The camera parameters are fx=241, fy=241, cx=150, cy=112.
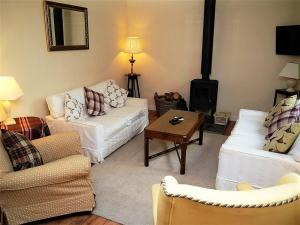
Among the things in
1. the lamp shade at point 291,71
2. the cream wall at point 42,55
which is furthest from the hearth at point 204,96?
the cream wall at point 42,55

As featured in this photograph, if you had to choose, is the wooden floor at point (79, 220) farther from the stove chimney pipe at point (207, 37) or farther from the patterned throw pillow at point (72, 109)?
the stove chimney pipe at point (207, 37)

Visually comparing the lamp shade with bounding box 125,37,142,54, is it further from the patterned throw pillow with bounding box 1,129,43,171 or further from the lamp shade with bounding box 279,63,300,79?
the patterned throw pillow with bounding box 1,129,43,171

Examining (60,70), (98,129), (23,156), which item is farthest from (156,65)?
(23,156)

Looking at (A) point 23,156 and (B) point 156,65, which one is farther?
(B) point 156,65

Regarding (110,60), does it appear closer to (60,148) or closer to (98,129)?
(98,129)

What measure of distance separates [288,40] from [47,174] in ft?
12.6

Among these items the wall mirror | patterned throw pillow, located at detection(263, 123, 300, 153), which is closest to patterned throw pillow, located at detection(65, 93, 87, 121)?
the wall mirror

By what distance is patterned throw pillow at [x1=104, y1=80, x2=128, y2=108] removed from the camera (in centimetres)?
393

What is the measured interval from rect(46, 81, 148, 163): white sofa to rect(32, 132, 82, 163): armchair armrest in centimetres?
59

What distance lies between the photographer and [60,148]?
Result: 7.50 ft

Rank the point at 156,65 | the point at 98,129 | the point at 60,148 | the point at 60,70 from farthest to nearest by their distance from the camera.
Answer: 1. the point at 156,65
2. the point at 60,70
3. the point at 98,129
4. the point at 60,148

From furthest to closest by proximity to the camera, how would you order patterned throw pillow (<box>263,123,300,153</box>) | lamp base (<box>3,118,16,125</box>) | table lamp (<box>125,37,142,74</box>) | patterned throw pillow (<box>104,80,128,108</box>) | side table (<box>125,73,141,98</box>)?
side table (<box>125,73,141,98</box>) → table lamp (<box>125,37,142,74</box>) → patterned throw pillow (<box>104,80,128,108</box>) → lamp base (<box>3,118,16,125</box>) → patterned throw pillow (<box>263,123,300,153</box>)

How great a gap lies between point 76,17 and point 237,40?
2730mm

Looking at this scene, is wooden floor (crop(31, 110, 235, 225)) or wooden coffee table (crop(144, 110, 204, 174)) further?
wooden coffee table (crop(144, 110, 204, 174))
